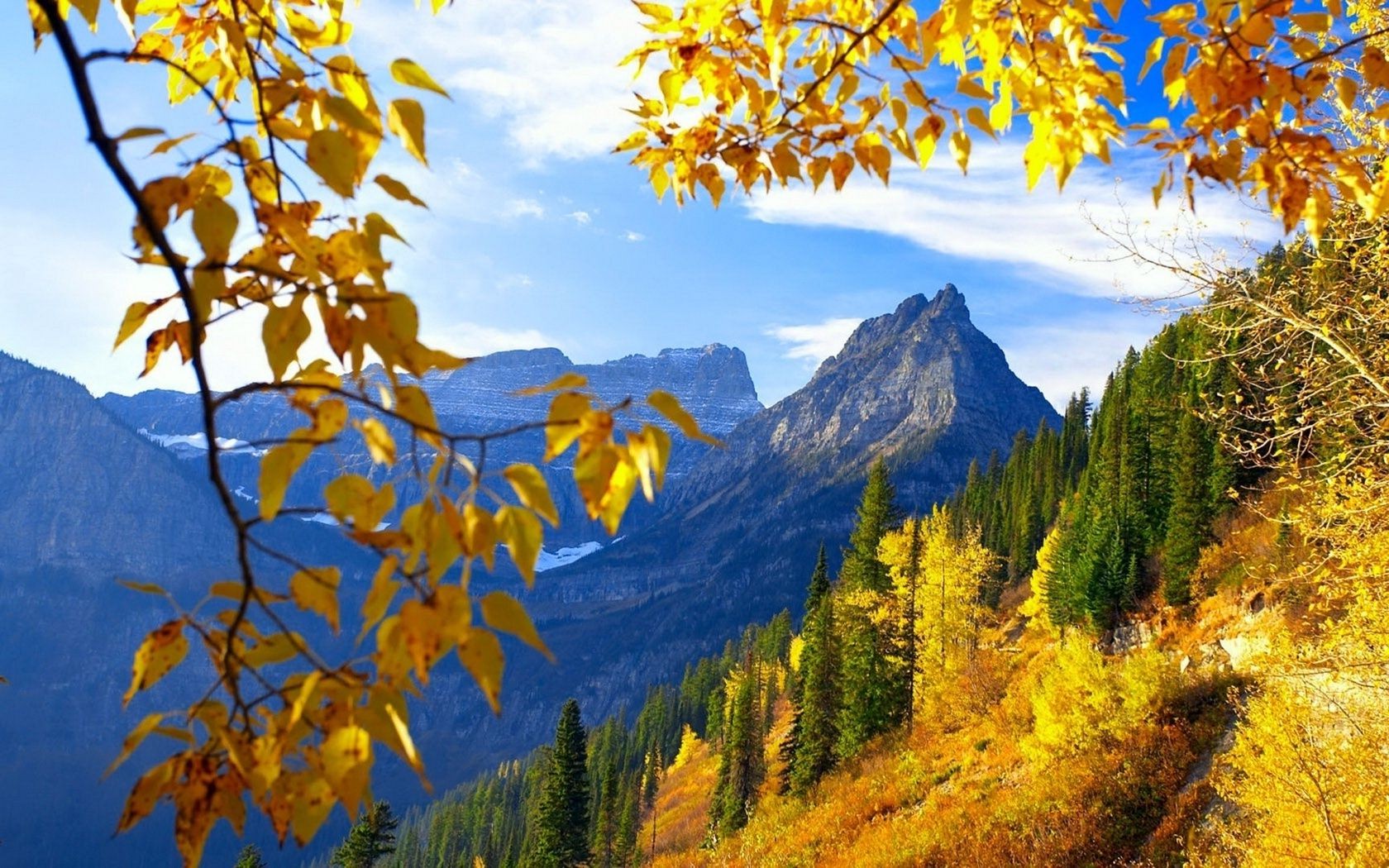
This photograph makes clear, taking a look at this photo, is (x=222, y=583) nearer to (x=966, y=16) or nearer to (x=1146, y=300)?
(x=966, y=16)

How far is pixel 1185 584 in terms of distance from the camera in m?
32.8

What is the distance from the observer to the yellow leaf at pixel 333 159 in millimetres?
1270

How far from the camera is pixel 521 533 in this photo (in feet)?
3.77

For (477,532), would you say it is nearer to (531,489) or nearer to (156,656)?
(531,489)

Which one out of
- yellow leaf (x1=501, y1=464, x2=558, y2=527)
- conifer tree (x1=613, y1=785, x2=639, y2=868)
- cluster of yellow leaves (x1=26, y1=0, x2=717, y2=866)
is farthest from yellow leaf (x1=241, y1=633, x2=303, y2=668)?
conifer tree (x1=613, y1=785, x2=639, y2=868)

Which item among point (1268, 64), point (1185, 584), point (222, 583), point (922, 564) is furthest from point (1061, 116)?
point (1185, 584)

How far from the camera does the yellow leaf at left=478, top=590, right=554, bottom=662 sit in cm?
105

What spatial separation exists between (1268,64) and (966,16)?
0.94 metres

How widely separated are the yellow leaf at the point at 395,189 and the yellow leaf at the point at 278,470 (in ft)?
1.47

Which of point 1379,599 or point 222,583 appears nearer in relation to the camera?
point 222,583

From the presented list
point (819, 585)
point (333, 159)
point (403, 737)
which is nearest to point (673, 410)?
point (403, 737)

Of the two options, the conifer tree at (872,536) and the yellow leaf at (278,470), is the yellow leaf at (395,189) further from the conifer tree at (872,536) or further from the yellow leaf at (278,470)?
the conifer tree at (872,536)

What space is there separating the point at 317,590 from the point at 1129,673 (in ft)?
67.0

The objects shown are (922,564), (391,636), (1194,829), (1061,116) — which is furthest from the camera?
(922,564)
